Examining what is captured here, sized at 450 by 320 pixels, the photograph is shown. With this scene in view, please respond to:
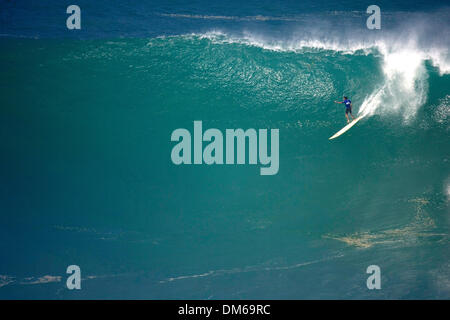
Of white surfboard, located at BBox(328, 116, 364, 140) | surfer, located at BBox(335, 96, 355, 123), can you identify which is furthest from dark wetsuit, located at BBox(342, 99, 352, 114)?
white surfboard, located at BBox(328, 116, 364, 140)

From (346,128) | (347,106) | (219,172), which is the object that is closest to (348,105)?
(347,106)

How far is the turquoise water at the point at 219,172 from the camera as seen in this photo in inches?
327

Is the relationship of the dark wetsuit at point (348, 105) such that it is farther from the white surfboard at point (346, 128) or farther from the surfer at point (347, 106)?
the white surfboard at point (346, 128)

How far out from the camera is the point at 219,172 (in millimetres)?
8391

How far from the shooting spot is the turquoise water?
27.2 feet

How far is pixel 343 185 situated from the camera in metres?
8.40

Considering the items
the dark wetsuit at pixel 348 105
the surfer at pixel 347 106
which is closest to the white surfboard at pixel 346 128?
the surfer at pixel 347 106

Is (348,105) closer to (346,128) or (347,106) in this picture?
(347,106)

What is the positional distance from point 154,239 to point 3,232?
138 inches

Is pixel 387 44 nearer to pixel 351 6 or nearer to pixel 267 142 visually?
pixel 351 6

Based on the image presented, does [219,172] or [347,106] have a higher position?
[347,106]

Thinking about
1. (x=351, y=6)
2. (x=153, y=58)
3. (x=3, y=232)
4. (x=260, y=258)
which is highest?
(x=351, y=6)

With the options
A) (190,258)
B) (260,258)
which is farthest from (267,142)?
(190,258)

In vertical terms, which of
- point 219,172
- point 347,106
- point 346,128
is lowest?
point 219,172
